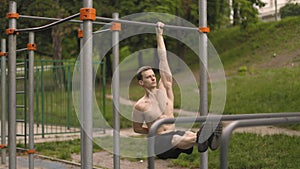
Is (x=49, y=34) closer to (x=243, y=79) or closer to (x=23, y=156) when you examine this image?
(x=243, y=79)

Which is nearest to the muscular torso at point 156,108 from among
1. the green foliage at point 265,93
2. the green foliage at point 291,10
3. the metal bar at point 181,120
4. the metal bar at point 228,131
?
the metal bar at point 181,120

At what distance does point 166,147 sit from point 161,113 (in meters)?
0.44

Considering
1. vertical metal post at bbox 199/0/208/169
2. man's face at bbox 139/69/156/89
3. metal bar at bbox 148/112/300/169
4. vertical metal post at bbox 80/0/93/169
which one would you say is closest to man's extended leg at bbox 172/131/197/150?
metal bar at bbox 148/112/300/169

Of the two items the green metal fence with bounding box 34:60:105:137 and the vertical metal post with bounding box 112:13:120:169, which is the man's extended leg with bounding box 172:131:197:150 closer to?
the vertical metal post with bounding box 112:13:120:169

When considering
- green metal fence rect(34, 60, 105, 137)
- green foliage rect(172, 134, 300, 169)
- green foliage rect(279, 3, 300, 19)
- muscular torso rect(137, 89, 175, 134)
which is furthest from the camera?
green foliage rect(279, 3, 300, 19)

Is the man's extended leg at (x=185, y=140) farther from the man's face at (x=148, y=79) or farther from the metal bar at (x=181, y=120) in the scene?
the man's face at (x=148, y=79)

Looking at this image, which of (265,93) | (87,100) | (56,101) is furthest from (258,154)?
(56,101)

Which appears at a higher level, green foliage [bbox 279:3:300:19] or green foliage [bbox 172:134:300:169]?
green foliage [bbox 279:3:300:19]

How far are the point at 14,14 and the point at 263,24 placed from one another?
70.6 ft

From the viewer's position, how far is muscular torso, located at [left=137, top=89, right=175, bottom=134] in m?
4.58

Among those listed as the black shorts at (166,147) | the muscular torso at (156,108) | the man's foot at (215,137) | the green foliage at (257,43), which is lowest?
the black shorts at (166,147)

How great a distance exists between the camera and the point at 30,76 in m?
6.48

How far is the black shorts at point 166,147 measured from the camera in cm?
417

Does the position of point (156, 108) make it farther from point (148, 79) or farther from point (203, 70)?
Result: point (203, 70)
